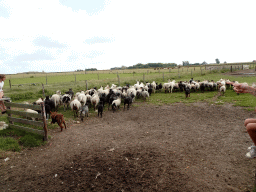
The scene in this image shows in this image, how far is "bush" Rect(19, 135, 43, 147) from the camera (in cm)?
623

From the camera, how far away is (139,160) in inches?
195

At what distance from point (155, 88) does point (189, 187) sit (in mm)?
15416

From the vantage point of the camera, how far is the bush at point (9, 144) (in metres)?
5.82

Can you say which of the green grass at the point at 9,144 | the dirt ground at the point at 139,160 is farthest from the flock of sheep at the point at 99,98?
the green grass at the point at 9,144

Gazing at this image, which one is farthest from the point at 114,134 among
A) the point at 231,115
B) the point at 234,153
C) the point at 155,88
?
the point at 155,88

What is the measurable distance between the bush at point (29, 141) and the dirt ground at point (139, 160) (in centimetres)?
33

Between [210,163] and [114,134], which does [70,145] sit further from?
[210,163]

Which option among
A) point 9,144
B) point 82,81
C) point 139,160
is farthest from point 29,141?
point 82,81

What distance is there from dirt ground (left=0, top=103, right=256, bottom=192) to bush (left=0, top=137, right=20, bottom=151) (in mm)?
455

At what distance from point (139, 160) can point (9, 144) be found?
16.5 ft

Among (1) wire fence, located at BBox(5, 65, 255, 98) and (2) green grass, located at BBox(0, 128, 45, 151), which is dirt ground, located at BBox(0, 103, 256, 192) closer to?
(2) green grass, located at BBox(0, 128, 45, 151)

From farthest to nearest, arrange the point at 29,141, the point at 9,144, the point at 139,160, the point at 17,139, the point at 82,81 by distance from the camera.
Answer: the point at 82,81 < the point at 17,139 < the point at 29,141 < the point at 9,144 < the point at 139,160

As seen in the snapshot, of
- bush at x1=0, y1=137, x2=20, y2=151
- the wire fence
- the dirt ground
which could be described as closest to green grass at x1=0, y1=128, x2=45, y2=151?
bush at x1=0, y1=137, x2=20, y2=151

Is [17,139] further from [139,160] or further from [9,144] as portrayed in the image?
[139,160]
